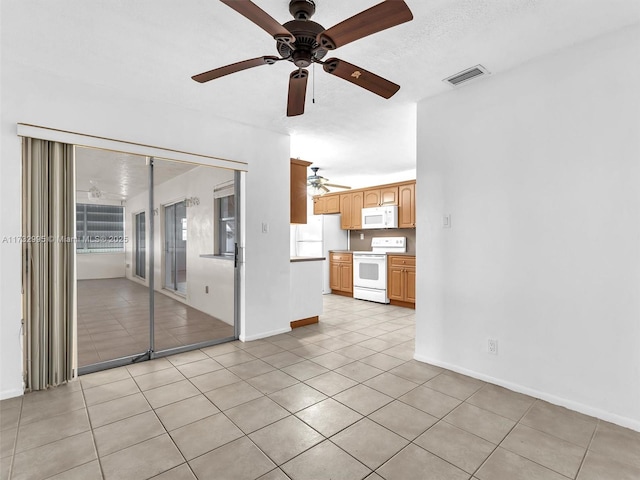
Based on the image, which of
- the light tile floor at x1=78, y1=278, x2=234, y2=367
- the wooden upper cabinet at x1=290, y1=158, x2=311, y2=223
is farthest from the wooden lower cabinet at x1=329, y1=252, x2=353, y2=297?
the light tile floor at x1=78, y1=278, x2=234, y2=367

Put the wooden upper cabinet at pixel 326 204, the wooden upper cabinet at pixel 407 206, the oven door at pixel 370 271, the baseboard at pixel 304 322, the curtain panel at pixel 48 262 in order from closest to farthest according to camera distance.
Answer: the curtain panel at pixel 48 262, the baseboard at pixel 304 322, the wooden upper cabinet at pixel 407 206, the oven door at pixel 370 271, the wooden upper cabinet at pixel 326 204

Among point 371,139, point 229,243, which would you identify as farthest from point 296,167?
point 229,243

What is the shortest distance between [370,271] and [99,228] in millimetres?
4518

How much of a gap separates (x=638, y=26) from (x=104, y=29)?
3.46 metres

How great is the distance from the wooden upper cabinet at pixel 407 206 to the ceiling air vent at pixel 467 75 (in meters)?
3.16

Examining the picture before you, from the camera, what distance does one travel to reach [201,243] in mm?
3840

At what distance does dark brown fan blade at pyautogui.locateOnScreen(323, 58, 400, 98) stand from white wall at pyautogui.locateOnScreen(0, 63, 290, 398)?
6.92 feet

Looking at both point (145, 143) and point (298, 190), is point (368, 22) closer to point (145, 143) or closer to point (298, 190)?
point (145, 143)

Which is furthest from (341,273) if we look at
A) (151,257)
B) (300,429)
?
(300,429)

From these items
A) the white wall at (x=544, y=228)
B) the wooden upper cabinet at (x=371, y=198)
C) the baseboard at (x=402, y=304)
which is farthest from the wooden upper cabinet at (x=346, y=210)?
the white wall at (x=544, y=228)

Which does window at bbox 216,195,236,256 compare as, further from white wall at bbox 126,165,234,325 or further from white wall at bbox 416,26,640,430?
white wall at bbox 416,26,640,430

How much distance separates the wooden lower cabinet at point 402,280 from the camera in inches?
223

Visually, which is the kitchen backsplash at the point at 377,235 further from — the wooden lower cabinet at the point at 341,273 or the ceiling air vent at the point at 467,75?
the ceiling air vent at the point at 467,75

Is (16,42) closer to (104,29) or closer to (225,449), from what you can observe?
(104,29)
